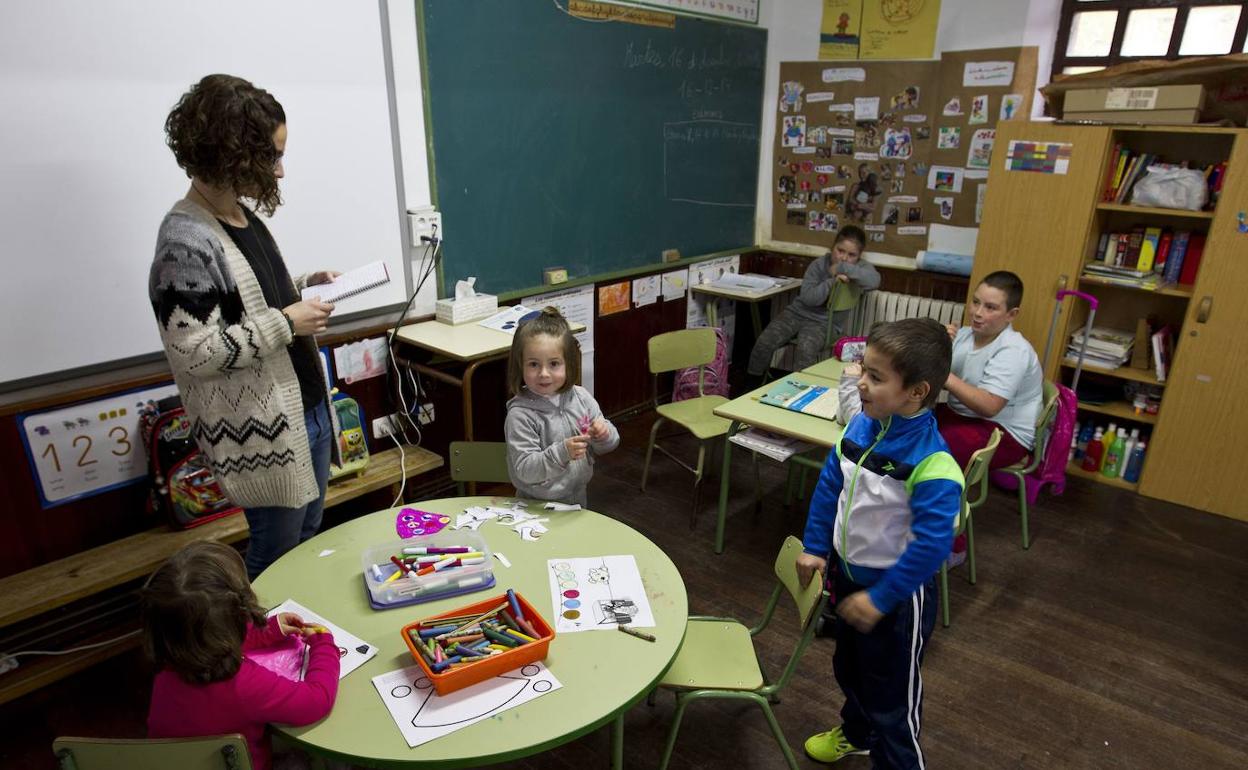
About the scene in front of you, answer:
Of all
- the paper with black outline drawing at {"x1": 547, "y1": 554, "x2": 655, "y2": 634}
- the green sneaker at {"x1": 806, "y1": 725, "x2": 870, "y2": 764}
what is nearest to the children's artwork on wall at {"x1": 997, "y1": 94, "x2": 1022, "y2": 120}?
the green sneaker at {"x1": 806, "y1": 725, "x2": 870, "y2": 764}

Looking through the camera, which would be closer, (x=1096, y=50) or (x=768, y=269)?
(x=1096, y=50)

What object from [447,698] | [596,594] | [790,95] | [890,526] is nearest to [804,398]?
[890,526]

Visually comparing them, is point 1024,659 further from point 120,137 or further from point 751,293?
point 120,137

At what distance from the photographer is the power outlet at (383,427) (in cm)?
322

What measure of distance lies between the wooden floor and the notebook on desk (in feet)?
2.20

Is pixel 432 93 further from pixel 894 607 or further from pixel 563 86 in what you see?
pixel 894 607

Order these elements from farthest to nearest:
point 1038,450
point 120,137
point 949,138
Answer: point 949,138, point 1038,450, point 120,137

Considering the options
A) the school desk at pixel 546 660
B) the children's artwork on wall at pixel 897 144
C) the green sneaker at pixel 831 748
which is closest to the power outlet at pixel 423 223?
the school desk at pixel 546 660

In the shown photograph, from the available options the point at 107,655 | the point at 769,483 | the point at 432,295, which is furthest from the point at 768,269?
the point at 107,655

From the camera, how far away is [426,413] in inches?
133

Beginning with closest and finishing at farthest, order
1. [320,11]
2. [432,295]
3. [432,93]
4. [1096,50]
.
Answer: [320,11] < [432,93] < [432,295] < [1096,50]

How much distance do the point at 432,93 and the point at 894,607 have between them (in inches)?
102

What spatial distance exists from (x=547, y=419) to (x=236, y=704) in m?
1.09

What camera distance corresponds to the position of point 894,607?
5.59ft
